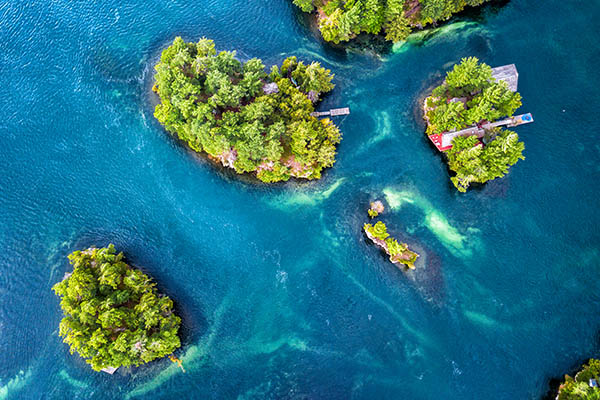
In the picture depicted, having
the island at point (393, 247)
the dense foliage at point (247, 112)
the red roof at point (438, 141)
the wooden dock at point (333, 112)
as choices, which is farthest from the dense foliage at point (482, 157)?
the dense foliage at point (247, 112)

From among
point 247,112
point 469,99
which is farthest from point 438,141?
point 247,112

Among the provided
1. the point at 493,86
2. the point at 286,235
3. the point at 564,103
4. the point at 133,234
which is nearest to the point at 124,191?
the point at 133,234

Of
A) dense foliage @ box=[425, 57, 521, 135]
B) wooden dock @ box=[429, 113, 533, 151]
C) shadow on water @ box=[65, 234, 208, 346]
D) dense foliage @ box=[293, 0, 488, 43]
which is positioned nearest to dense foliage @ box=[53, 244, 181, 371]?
shadow on water @ box=[65, 234, 208, 346]

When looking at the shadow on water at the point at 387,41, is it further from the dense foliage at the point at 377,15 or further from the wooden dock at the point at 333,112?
the wooden dock at the point at 333,112

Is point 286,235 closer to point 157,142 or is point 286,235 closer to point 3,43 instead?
point 157,142

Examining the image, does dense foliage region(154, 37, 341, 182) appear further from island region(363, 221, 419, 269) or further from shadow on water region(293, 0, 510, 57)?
island region(363, 221, 419, 269)

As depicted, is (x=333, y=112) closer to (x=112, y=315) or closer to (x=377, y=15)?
(x=377, y=15)
